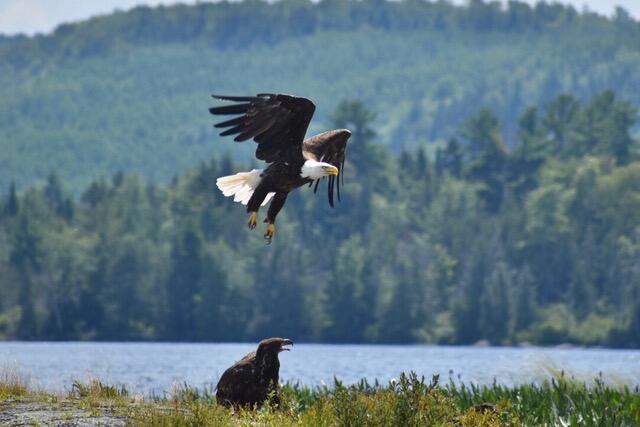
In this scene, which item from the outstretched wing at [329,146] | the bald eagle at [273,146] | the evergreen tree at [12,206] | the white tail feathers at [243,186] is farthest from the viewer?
the evergreen tree at [12,206]

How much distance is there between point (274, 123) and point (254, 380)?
11.3ft

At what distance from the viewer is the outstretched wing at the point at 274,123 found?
1786cm

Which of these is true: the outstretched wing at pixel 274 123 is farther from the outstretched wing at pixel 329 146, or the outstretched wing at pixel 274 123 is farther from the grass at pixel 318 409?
the grass at pixel 318 409

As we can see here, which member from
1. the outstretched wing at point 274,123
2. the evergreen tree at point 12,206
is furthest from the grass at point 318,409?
the evergreen tree at point 12,206

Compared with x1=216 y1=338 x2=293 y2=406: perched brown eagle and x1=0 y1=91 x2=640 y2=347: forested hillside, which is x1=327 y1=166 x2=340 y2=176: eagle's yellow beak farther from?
x1=0 y1=91 x2=640 y2=347: forested hillside

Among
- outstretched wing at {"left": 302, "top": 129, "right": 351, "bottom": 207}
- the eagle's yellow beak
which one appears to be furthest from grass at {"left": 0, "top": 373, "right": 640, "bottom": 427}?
outstretched wing at {"left": 302, "top": 129, "right": 351, "bottom": 207}

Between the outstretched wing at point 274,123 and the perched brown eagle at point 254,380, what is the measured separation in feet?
8.90

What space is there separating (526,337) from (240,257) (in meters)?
30.3

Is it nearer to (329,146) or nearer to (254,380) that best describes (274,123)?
(329,146)

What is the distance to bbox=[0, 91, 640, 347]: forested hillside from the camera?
376ft

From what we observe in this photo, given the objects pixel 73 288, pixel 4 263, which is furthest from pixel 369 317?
pixel 4 263

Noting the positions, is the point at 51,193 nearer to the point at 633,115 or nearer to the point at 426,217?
the point at 426,217

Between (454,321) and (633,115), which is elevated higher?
(633,115)

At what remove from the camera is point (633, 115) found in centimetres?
14662
